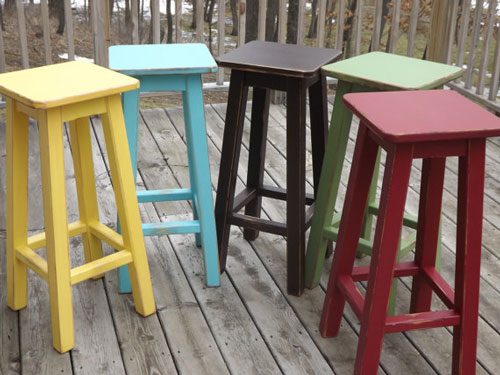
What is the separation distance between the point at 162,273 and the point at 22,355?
62cm

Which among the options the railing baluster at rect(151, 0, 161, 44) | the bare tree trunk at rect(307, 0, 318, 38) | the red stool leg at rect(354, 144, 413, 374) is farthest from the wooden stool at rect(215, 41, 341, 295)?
the bare tree trunk at rect(307, 0, 318, 38)

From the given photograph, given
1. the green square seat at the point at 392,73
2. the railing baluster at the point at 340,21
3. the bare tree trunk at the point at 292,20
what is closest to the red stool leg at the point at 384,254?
the green square seat at the point at 392,73

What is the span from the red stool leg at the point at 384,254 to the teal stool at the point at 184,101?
71 cm

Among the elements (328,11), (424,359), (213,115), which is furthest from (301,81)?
(328,11)

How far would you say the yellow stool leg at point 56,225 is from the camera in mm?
1966

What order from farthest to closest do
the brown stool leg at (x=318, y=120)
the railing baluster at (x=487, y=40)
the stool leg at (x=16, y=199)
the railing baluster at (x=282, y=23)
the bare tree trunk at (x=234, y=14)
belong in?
the bare tree trunk at (x=234, y=14), the railing baluster at (x=282, y=23), the railing baluster at (x=487, y=40), the brown stool leg at (x=318, y=120), the stool leg at (x=16, y=199)

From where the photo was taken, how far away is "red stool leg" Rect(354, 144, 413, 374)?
182 cm

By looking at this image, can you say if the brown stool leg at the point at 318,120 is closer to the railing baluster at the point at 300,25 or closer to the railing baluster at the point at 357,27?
the railing baluster at the point at 300,25

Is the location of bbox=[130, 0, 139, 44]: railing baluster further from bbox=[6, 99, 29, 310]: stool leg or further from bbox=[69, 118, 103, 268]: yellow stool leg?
bbox=[6, 99, 29, 310]: stool leg

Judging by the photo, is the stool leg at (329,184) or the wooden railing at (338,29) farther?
the wooden railing at (338,29)

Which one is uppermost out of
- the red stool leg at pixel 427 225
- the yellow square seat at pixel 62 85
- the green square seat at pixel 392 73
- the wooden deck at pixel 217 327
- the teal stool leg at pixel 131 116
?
the green square seat at pixel 392 73

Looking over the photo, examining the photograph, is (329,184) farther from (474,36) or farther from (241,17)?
(474,36)

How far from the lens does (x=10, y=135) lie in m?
2.15

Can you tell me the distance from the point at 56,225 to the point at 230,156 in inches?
25.7
